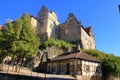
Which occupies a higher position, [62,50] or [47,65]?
[62,50]

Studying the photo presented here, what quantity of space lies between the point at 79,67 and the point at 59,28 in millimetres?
22257

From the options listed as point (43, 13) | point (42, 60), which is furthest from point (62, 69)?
point (43, 13)

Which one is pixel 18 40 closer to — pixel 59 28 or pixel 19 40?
pixel 19 40

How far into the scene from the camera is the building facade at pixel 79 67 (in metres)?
31.3

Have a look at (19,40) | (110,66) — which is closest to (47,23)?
(19,40)

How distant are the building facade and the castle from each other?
13.7 meters

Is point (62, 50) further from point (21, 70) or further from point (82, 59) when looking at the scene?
point (21, 70)

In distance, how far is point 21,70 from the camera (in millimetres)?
29328

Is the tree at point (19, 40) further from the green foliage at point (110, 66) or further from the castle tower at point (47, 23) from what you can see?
the castle tower at point (47, 23)

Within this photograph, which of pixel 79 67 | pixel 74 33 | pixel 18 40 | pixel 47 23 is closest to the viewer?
pixel 79 67

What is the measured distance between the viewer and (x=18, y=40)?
31922 mm

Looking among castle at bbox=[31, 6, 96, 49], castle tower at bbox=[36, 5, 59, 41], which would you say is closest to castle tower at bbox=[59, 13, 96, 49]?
castle at bbox=[31, 6, 96, 49]

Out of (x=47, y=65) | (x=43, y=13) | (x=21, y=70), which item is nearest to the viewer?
(x=21, y=70)

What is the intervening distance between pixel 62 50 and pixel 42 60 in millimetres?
6422
